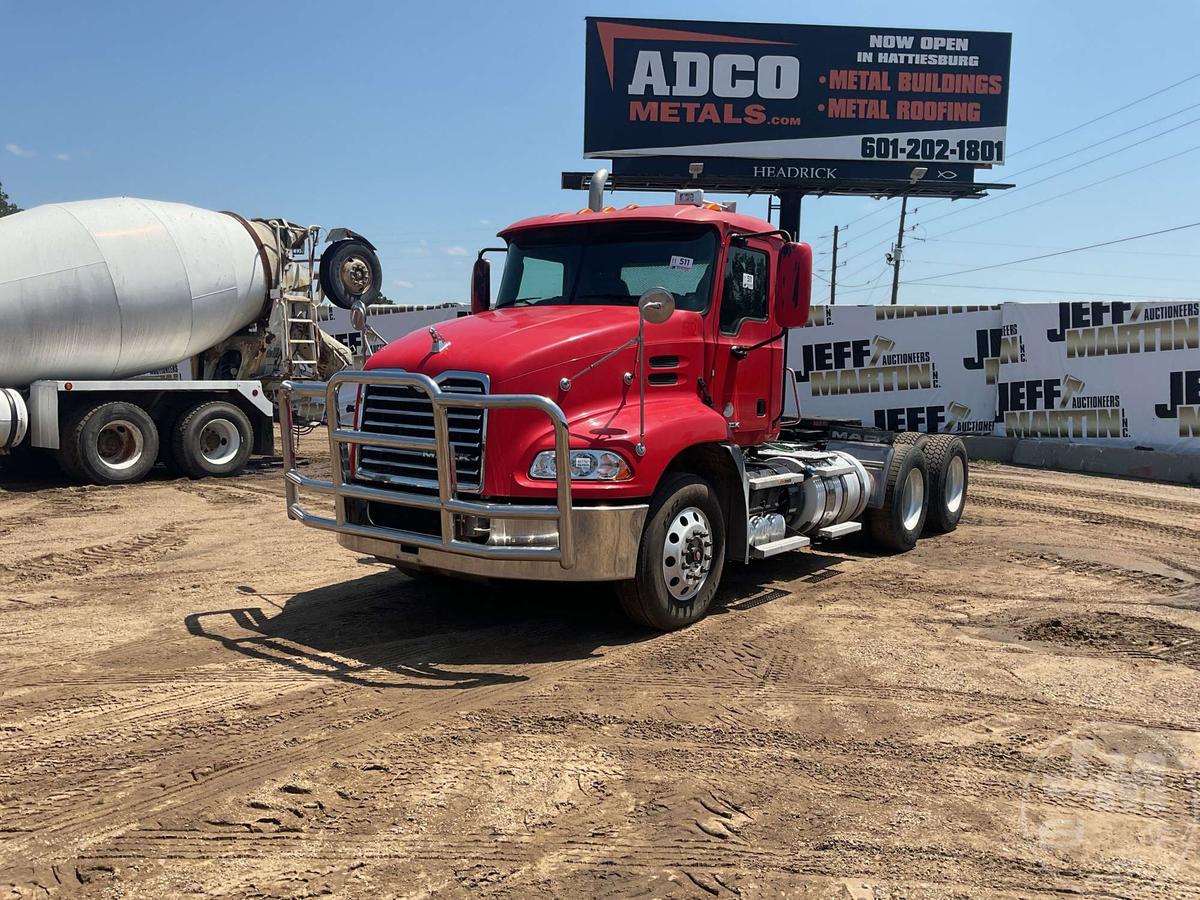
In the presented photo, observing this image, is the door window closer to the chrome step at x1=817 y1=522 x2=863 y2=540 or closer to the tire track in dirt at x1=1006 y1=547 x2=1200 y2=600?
the chrome step at x1=817 y1=522 x2=863 y2=540

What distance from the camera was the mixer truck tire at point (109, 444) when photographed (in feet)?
39.0

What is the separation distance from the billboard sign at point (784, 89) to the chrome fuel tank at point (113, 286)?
1039 centimetres

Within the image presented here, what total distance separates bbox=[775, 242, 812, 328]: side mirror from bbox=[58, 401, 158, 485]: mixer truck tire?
9225 mm

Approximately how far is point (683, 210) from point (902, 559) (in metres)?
4.00

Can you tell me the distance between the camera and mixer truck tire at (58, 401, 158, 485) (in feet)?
39.0

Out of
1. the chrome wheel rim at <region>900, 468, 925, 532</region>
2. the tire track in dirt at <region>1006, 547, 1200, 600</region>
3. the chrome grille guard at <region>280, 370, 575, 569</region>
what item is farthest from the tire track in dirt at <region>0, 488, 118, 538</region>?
the tire track in dirt at <region>1006, 547, 1200, 600</region>

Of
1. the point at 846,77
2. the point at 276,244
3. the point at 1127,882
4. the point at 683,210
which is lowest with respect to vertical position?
the point at 1127,882

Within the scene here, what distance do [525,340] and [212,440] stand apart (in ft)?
30.0

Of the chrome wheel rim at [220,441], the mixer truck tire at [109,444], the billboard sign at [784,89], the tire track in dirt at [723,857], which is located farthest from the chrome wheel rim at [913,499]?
the billboard sign at [784,89]

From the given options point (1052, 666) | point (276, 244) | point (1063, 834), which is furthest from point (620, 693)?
point (276, 244)

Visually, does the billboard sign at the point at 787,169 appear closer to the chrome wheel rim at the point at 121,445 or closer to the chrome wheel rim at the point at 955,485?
the chrome wheel rim at the point at 121,445

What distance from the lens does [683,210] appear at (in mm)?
6738

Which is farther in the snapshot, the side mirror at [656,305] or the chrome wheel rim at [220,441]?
the chrome wheel rim at [220,441]

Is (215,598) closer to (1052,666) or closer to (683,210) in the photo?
(683,210)
